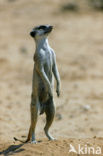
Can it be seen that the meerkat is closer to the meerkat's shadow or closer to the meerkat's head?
the meerkat's head

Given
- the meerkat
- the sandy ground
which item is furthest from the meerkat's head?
the sandy ground

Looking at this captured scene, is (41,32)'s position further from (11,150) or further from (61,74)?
(61,74)

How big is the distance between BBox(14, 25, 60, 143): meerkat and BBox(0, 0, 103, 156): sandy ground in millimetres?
613

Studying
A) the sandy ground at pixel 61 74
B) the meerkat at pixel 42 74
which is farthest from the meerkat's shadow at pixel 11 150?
the meerkat at pixel 42 74

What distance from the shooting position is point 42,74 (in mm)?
7723

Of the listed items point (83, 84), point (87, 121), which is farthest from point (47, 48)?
point (83, 84)

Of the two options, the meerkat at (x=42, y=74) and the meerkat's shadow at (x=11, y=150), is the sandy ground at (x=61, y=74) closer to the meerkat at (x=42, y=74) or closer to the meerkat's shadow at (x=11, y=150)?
the meerkat's shadow at (x=11, y=150)

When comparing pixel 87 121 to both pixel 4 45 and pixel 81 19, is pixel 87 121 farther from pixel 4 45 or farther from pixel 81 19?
pixel 81 19

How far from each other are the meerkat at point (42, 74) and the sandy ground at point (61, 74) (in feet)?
2.01

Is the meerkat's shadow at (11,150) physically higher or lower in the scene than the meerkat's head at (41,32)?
lower

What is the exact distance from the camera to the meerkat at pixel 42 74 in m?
7.73

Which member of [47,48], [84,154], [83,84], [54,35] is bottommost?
[84,154]

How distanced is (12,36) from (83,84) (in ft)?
20.9

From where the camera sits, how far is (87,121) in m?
11.8
